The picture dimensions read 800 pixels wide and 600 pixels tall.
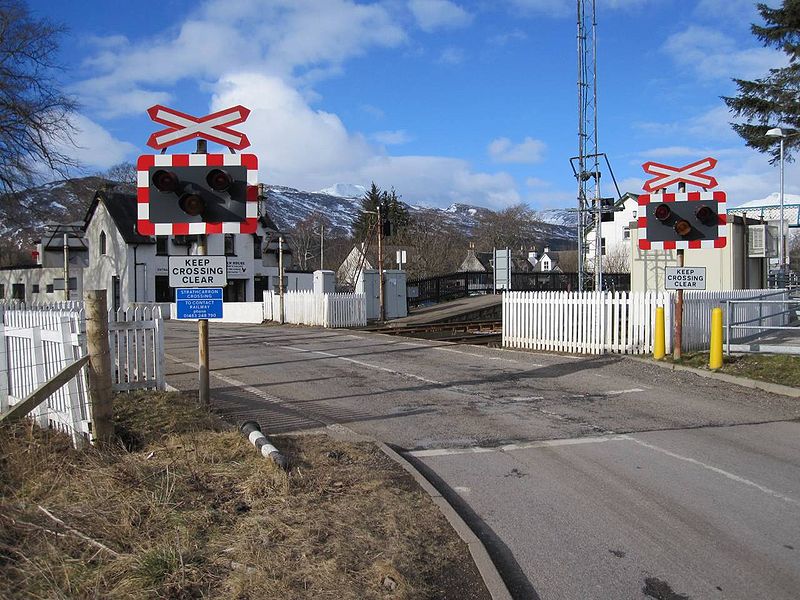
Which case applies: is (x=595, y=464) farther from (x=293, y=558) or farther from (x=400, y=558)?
(x=293, y=558)

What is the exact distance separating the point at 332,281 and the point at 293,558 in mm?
29363

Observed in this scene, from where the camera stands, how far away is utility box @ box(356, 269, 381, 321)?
32.8 metres

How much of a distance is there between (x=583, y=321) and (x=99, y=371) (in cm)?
1178

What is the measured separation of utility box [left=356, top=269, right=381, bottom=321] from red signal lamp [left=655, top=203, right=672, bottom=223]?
20823 mm

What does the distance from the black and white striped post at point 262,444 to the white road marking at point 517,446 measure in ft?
4.99

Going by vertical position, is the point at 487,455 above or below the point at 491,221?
below

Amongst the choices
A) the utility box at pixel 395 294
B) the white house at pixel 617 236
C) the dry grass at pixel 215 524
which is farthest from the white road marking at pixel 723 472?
the white house at pixel 617 236

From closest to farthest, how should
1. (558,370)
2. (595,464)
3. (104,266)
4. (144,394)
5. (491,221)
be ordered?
(595,464) → (144,394) → (558,370) → (104,266) → (491,221)

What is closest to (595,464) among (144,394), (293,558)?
(293,558)

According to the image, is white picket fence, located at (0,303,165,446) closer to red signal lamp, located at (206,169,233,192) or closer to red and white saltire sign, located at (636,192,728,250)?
red signal lamp, located at (206,169,233,192)

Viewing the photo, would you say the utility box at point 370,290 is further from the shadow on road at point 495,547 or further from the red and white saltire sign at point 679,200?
the shadow on road at point 495,547

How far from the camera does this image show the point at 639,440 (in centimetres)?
760

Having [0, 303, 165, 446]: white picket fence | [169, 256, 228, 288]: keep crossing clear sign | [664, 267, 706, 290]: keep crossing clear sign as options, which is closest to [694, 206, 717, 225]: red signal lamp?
[664, 267, 706, 290]: keep crossing clear sign

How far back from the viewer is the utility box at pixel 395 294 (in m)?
33.7
